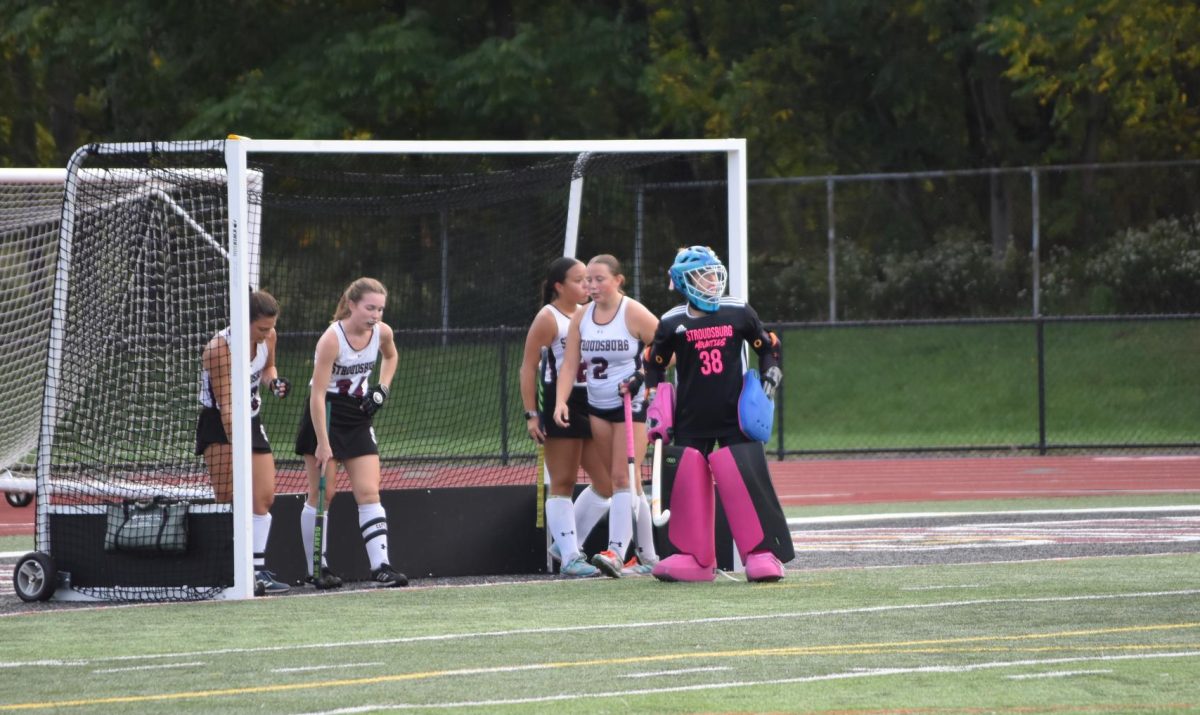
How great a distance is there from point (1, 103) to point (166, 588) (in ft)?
88.0

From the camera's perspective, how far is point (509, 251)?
18188mm

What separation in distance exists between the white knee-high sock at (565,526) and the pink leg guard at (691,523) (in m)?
0.95

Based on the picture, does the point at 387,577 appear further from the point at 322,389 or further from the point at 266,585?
the point at 322,389

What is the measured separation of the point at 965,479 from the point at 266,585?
10.2 meters

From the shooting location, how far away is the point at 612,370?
11.2m

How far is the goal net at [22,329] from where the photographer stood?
15953 millimetres

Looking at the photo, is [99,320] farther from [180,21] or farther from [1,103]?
[1,103]

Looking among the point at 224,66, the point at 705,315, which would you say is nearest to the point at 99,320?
the point at 705,315

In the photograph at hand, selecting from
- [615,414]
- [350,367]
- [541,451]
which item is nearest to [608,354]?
[615,414]

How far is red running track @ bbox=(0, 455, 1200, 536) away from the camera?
1781 cm

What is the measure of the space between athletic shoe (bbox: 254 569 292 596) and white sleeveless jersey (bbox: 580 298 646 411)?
2.06m

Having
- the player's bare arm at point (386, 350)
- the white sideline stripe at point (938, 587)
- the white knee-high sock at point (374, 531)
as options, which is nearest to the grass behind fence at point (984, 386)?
the player's bare arm at point (386, 350)

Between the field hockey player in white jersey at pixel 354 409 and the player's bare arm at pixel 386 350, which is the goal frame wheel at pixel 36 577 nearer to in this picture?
the field hockey player in white jersey at pixel 354 409

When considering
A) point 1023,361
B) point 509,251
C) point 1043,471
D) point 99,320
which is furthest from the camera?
point 1023,361
